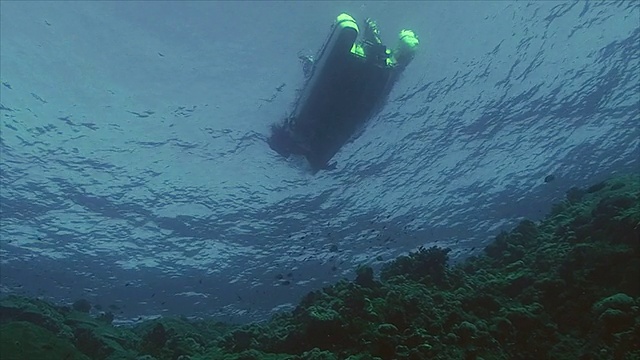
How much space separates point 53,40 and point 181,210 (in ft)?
38.7

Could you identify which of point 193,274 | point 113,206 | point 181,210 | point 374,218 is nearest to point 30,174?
point 113,206

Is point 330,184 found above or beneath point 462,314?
above

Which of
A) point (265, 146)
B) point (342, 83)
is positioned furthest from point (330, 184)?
point (342, 83)

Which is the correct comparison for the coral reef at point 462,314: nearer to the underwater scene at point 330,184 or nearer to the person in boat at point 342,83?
the underwater scene at point 330,184

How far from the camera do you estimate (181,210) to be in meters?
27.3

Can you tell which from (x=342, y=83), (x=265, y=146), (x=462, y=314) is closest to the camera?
(x=462, y=314)

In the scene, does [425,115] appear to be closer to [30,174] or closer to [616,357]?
[616,357]

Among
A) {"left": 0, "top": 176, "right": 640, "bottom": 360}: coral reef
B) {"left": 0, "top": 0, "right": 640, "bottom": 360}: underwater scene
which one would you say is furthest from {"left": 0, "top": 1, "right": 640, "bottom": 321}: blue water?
{"left": 0, "top": 176, "right": 640, "bottom": 360}: coral reef

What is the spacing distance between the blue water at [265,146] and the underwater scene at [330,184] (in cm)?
12

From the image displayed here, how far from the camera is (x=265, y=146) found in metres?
24.6

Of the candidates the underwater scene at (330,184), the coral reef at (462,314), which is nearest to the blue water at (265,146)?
the underwater scene at (330,184)

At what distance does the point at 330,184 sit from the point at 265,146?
4824 mm

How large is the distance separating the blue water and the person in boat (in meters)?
3.08

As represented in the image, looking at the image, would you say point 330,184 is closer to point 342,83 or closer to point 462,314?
point 342,83
